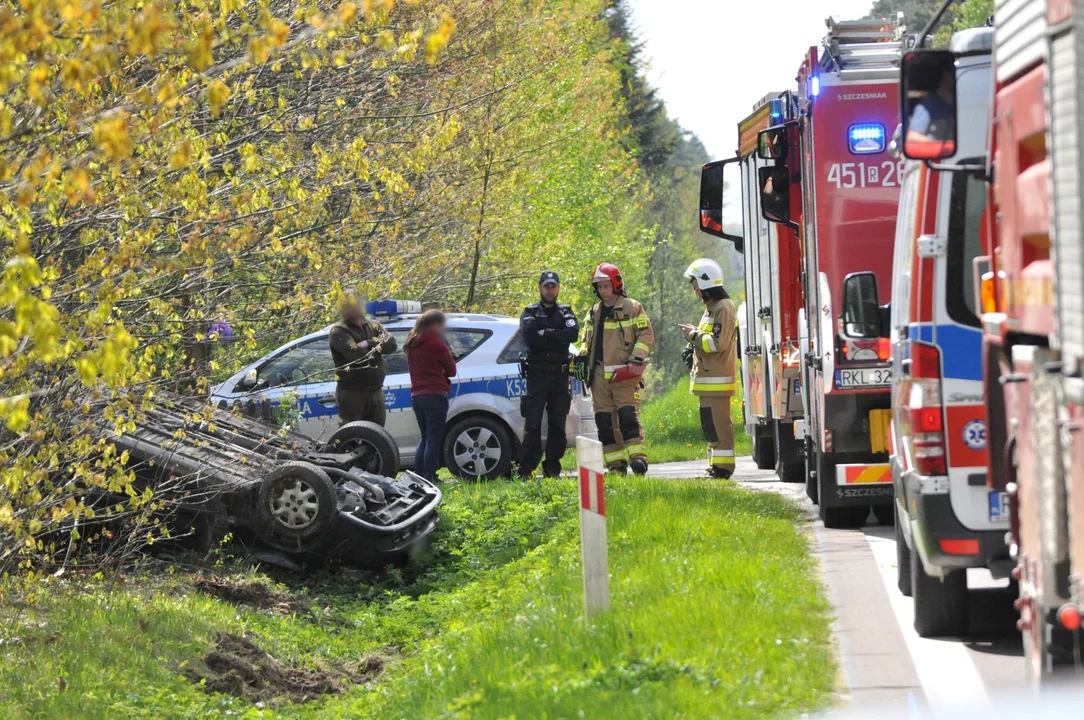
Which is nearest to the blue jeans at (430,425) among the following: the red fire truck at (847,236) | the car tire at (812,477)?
the car tire at (812,477)

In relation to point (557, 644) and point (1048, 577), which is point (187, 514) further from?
point (1048, 577)

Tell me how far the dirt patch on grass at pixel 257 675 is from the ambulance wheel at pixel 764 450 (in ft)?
27.5

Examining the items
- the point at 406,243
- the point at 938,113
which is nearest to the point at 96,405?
the point at 938,113

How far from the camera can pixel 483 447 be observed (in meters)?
16.2

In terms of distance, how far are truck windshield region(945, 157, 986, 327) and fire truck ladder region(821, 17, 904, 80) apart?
168 inches

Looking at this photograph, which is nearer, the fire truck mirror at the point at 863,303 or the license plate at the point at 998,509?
the license plate at the point at 998,509

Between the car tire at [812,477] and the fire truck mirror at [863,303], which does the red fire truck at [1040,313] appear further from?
the car tire at [812,477]

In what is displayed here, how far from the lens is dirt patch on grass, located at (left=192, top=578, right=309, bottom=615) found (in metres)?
10.5

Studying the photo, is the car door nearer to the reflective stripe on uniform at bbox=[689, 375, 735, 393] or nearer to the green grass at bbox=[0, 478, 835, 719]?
the green grass at bbox=[0, 478, 835, 719]

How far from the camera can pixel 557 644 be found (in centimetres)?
700

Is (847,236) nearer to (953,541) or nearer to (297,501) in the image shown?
(297,501)

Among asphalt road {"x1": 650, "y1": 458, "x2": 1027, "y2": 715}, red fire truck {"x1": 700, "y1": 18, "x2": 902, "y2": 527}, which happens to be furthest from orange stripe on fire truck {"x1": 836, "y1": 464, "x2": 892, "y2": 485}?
asphalt road {"x1": 650, "y1": 458, "x2": 1027, "y2": 715}

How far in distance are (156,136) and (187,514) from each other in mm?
5157

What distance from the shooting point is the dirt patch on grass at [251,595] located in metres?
10.5
